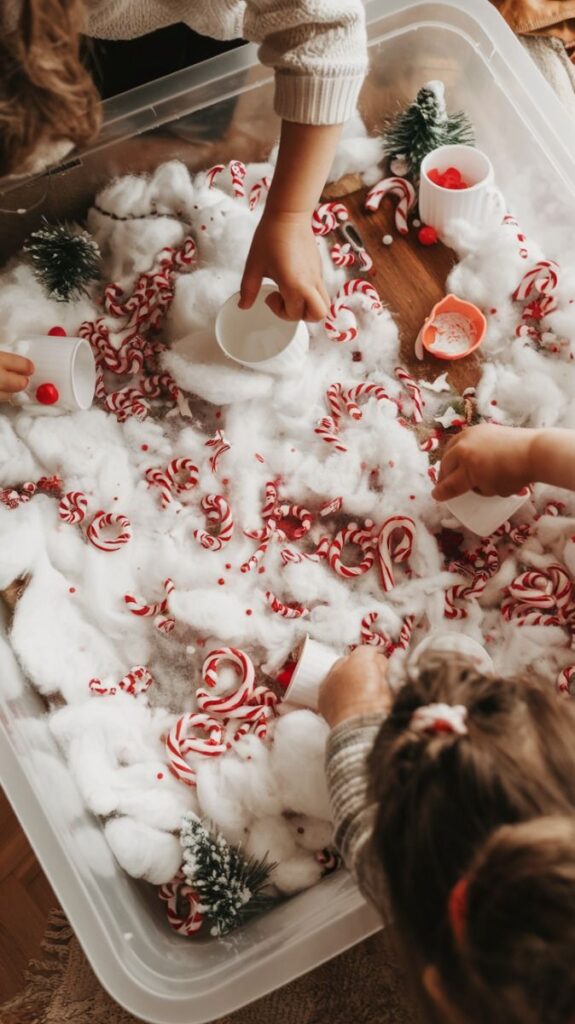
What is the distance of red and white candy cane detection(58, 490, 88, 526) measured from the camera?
1.04m

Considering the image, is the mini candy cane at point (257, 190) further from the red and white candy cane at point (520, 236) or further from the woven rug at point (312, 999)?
the woven rug at point (312, 999)

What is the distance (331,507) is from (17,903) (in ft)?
2.36

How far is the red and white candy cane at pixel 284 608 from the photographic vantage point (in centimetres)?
99

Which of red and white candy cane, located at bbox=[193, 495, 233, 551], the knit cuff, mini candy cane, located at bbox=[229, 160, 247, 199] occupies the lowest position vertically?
red and white candy cane, located at bbox=[193, 495, 233, 551]

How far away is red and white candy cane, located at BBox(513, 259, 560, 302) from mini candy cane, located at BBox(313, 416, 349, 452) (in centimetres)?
32

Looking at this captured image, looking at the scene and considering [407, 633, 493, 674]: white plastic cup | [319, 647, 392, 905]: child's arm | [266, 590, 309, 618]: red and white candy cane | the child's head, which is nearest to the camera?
the child's head

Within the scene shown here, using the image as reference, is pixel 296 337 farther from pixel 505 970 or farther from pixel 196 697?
pixel 505 970

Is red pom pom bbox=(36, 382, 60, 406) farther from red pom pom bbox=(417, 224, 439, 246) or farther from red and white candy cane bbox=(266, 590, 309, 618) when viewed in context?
red pom pom bbox=(417, 224, 439, 246)

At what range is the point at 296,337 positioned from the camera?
104cm

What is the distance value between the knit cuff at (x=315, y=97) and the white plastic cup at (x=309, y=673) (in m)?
0.57

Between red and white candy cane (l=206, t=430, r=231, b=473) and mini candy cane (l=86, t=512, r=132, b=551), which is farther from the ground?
red and white candy cane (l=206, t=430, r=231, b=473)

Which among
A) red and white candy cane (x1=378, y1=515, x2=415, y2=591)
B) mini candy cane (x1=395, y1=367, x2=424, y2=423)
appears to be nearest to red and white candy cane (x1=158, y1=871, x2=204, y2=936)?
red and white candy cane (x1=378, y1=515, x2=415, y2=591)

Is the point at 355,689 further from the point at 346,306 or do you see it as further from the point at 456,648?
the point at 346,306

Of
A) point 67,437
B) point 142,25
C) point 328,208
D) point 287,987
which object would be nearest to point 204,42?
point 142,25
